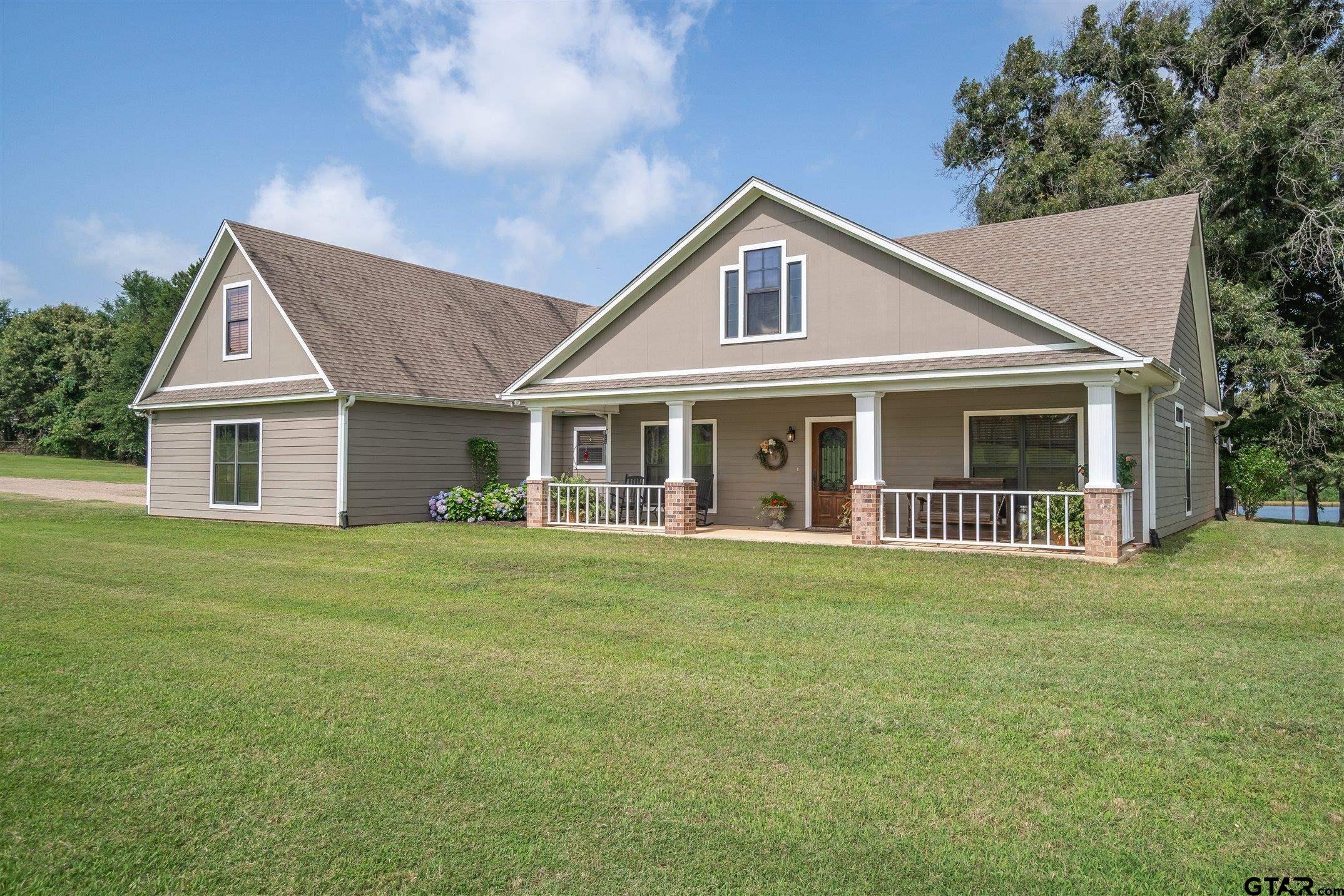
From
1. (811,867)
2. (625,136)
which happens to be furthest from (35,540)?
(625,136)

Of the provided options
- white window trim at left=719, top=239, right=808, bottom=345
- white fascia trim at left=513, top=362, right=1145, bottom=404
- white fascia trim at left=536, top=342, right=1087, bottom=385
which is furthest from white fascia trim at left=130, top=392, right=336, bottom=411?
white window trim at left=719, top=239, right=808, bottom=345

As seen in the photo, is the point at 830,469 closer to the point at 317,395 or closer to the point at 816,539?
the point at 816,539

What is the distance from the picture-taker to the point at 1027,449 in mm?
13508

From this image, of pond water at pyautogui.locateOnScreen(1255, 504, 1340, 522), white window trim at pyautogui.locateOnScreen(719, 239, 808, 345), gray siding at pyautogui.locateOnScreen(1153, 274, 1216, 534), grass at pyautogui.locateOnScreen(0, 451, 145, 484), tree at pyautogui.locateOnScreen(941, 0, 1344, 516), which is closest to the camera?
gray siding at pyautogui.locateOnScreen(1153, 274, 1216, 534)

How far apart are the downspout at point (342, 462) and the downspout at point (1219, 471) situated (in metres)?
19.2

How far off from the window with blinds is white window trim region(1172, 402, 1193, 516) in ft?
10.5

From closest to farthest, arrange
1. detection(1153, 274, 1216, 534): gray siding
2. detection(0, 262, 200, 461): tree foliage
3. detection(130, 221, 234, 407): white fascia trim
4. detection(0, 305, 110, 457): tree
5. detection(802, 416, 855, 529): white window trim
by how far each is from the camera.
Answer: detection(1153, 274, 1216, 534): gray siding < detection(802, 416, 855, 529): white window trim < detection(130, 221, 234, 407): white fascia trim < detection(0, 262, 200, 461): tree foliage < detection(0, 305, 110, 457): tree

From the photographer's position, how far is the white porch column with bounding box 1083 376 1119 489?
10.8m

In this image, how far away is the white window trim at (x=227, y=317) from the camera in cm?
1808

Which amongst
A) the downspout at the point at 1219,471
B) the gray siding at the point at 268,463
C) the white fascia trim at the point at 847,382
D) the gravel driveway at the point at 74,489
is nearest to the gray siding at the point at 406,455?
the gray siding at the point at 268,463

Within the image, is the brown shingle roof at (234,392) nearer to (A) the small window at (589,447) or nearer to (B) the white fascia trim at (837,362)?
(B) the white fascia trim at (837,362)

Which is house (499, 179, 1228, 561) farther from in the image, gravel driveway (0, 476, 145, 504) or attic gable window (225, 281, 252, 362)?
gravel driveway (0, 476, 145, 504)

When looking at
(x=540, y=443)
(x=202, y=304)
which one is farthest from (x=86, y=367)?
(x=540, y=443)

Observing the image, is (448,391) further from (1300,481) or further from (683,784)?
(1300,481)
